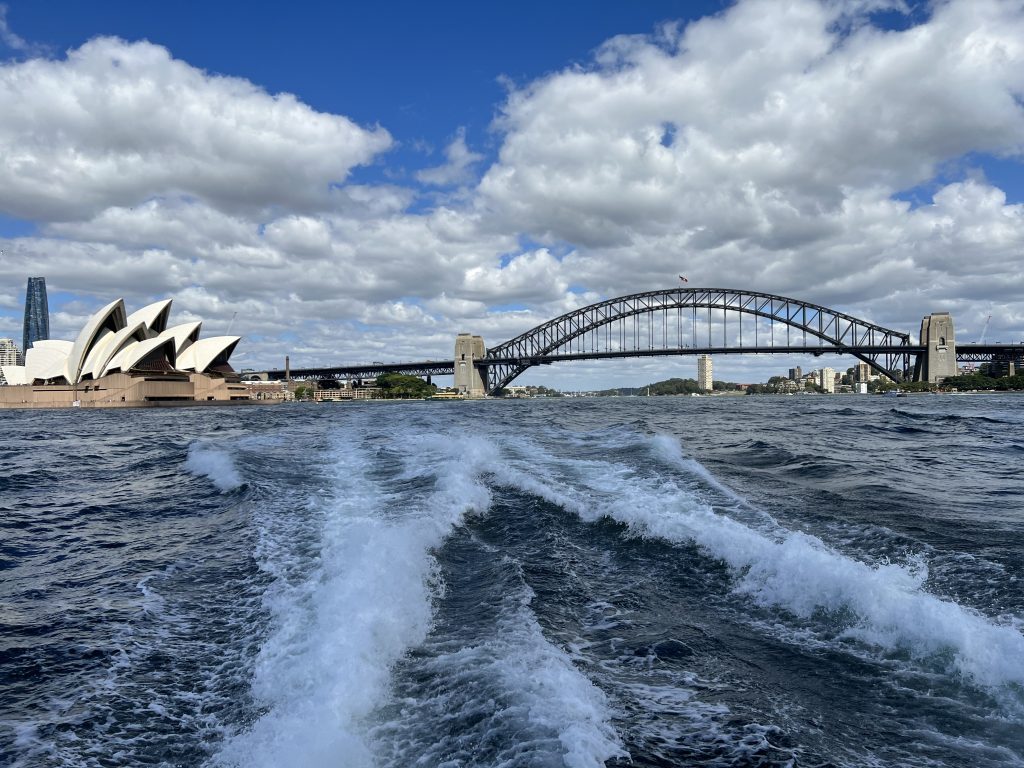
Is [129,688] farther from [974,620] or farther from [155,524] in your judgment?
[974,620]

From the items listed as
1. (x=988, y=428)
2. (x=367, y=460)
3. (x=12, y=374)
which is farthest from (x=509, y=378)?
(x=367, y=460)

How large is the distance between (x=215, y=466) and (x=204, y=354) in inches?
3524

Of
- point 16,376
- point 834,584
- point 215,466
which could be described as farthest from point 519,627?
point 16,376

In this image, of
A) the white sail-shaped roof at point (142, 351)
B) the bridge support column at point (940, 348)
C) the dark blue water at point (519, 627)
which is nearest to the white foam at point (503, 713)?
the dark blue water at point (519, 627)

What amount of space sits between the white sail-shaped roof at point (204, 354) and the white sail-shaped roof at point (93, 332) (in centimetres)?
985

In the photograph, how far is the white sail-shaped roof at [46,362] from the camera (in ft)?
289

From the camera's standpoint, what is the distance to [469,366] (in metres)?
139

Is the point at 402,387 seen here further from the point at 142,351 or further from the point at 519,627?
the point at 519,627

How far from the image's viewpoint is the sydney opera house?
81.3 meters

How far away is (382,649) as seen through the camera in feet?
15.4

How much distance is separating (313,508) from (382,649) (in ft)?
19.4

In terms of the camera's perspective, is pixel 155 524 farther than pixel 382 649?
Yes

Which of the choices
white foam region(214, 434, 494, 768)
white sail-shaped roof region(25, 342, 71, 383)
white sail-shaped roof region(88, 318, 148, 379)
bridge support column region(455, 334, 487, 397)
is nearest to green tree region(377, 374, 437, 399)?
bridge support column region(455, 334, 487, 397)

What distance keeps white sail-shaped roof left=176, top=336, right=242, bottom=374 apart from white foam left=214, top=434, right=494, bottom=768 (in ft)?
313
